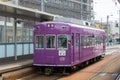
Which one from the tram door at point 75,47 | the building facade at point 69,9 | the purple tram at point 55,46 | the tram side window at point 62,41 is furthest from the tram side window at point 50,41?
the building facade at point 69,9

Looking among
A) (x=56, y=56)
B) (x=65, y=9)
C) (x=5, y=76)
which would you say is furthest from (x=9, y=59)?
(x=65, y=9)

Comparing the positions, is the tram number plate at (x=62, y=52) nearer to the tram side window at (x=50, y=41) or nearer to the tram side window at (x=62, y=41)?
the tram side window at (x=62, y=41)

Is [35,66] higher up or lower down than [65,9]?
lower down

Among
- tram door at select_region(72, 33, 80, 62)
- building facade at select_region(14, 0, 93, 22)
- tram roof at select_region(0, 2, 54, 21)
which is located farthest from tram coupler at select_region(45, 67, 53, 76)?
building facade at select_region(14, 0, 93, 22)

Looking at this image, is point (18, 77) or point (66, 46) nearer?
point (18, 77)

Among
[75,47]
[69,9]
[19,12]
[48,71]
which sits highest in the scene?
[69,9]

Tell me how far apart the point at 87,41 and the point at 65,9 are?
2816 centimetres

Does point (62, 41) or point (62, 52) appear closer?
point (62, 52)

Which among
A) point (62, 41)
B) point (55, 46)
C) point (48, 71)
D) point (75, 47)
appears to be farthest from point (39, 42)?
point (75, 47)

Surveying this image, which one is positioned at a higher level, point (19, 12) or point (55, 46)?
point (19, 12)

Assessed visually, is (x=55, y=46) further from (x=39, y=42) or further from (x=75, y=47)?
(x=75, y=47)

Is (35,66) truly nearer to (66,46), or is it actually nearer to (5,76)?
(66,46)

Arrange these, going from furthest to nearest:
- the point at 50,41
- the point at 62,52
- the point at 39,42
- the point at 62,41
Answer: the point at 39,42 < the point at 50,41 < the point at 62,41 < the point at 62,52

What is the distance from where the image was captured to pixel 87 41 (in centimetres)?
2394
